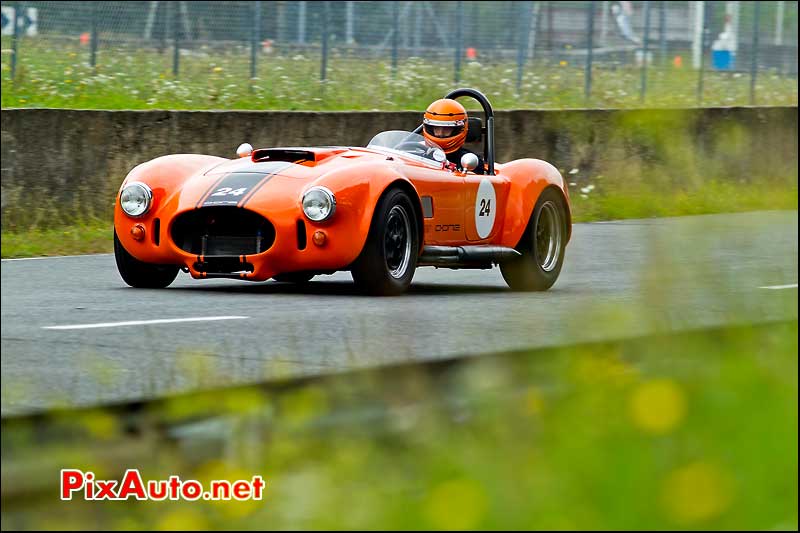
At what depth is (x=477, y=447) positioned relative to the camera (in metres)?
4.28

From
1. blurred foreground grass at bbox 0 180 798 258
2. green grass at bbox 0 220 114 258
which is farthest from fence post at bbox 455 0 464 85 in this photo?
green grass at bbox 0 220 114 258

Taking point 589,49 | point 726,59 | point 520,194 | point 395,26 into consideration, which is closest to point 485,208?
point 520,194

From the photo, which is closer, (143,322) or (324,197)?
(143,322)

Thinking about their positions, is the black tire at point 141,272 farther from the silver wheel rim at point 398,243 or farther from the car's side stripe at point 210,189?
the silver wheel rim at point 398,243

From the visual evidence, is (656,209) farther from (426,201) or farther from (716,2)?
(716,2)

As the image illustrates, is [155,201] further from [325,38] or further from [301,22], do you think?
[325,38]

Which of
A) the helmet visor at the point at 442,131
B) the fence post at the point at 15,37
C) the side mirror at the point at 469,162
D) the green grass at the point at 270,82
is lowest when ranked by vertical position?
Answer: the side mirror at the point at 469,162

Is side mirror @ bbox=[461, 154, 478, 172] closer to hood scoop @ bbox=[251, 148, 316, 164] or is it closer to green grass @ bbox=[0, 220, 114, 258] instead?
hood scoop @ bbox=[251, 148, 316, 164]

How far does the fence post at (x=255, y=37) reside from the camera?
61.4 ft

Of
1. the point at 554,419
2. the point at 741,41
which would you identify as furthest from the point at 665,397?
the point at 741,41

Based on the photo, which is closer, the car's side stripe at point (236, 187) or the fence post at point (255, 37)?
the car's side stripe at point (236, 187)

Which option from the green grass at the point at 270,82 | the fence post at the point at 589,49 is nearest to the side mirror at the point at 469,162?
the green grass at the point at 270,82

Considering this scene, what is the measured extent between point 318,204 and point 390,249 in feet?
2.07

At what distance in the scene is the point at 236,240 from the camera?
10203mm
